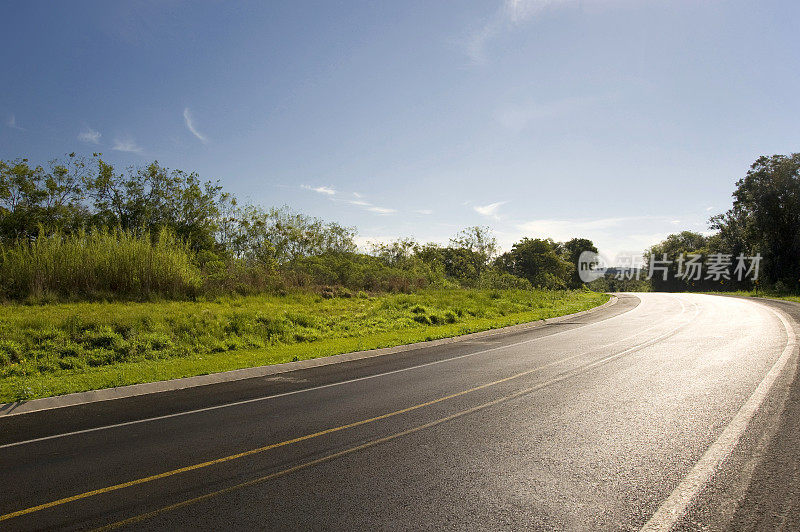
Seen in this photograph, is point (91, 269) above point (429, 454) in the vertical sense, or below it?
above

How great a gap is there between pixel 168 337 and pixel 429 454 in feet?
36.3

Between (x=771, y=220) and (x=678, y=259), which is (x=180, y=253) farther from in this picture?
(x=678, y=259)

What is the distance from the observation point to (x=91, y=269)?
1806cm

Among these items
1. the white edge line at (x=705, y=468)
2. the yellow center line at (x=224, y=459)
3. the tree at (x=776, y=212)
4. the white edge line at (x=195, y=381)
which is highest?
the tree at (x=776, y=212)

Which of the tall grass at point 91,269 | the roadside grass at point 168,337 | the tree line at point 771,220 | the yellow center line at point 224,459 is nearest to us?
the yellow center line at point 224,459

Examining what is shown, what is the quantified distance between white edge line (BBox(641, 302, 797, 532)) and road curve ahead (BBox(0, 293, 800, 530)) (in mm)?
24

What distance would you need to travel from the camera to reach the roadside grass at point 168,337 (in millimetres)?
10109

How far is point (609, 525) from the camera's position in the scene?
3467mm

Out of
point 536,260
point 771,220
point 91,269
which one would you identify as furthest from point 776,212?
point 91,269

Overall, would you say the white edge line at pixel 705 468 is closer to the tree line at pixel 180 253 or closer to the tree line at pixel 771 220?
the tree line at pixel 180 253

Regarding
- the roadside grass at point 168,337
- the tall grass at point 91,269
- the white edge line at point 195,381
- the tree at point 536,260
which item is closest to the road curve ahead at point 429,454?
the white edge line at point 195,381

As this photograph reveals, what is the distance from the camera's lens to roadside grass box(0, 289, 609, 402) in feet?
33.2

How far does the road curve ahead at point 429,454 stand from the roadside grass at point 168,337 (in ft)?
7.80

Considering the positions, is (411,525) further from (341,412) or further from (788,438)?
(788,438)
